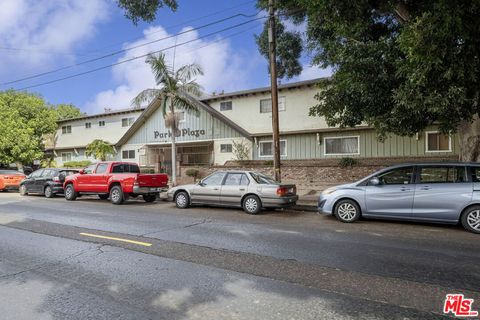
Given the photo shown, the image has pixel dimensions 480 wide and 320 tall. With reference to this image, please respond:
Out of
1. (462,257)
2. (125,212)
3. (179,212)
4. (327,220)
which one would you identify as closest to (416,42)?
(462,257)

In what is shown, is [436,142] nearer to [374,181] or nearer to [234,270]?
[374,181]

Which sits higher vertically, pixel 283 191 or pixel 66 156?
pixel 66 156

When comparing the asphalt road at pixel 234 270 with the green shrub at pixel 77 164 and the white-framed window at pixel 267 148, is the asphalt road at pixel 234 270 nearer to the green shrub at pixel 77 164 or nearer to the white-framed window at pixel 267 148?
the white-framed window at pixel 267 148

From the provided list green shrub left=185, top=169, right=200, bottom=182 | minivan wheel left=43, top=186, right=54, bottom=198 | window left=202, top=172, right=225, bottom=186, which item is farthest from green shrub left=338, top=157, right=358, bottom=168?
minivan wheel left=43, top=186, right=54, bottom=198

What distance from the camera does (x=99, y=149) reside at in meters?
28.6

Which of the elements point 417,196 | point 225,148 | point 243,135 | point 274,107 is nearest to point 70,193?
point 274,107

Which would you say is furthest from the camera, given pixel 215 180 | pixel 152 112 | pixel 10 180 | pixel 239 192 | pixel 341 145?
pixel 152 112

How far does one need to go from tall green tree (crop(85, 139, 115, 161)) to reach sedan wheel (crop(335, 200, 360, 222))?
22739 millimetres

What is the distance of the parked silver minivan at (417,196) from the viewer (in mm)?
8812

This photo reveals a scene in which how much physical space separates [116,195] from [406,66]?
452 inches

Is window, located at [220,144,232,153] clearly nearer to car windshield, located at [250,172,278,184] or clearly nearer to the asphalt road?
car windshield, located at [250,172,278,184]

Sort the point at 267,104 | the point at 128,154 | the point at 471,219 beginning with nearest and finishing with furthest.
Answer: the point at 471,219 < the point at 267,104 < the point at 128,154

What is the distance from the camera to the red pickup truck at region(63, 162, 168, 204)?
14906 mm

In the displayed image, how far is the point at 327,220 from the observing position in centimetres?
1061
